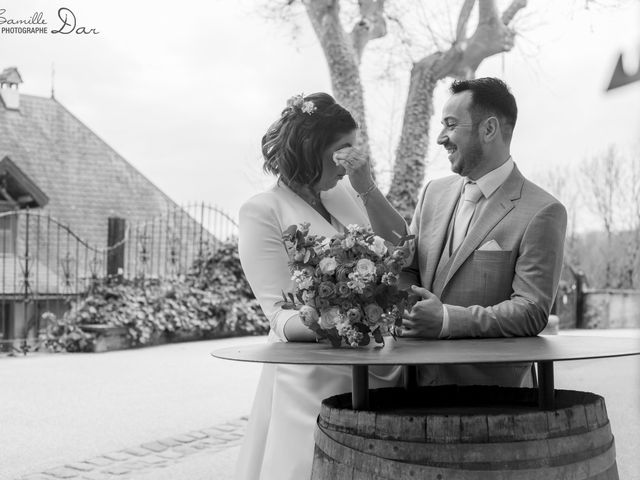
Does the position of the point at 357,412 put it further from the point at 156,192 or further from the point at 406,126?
the point at 156,192

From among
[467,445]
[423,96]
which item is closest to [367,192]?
[467,445]

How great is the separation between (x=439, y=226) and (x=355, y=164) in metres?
0.41

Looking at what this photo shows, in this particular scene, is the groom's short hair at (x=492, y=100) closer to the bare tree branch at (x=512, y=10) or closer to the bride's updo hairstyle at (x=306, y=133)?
the bride's updo hairstyle at (x=306, y=133)

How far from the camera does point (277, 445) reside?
96.4 inches

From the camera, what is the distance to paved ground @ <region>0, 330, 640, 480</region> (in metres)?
4.64

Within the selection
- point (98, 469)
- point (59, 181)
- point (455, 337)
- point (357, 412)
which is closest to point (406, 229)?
point (455, 337)

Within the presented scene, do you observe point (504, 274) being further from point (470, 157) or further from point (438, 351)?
point (438, 351)

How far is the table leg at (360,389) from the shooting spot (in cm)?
209

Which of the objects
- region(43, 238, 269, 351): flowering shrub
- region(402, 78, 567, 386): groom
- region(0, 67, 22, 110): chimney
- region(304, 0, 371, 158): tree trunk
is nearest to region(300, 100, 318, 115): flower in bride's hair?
region(402, 78, 567, 386): groom

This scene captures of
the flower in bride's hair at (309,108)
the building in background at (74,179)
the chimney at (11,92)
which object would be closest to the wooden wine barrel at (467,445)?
the flower in bride's hair at (309,108)

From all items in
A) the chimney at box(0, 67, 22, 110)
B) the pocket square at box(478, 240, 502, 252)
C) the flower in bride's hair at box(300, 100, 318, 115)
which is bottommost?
the pocket square at box(478, 240, 502, 252)

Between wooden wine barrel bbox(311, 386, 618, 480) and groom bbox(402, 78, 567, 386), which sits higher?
groom bbox(402, 78, 567, 386)

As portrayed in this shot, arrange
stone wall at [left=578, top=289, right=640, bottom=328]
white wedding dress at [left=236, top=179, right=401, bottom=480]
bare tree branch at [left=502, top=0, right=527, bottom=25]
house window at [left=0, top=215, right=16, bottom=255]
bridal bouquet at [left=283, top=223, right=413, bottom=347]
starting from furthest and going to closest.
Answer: stone wall at [left=578, top=289, right=640, bottom=328] < house window at [left=0, top=215, right=16, bottom=255] < bare tree branch at [left=502, top=0, right=527, bottom=25] < white wedding dress at [left=236, top=179, right=401, bottom=480] < bridal bouquet at [left=283, top=223, right=413, bottom=347]

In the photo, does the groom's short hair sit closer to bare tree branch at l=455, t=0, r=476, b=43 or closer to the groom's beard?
the groom's beard
